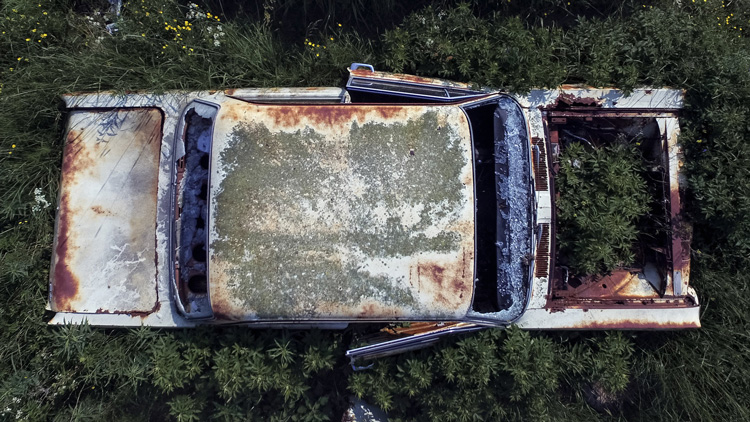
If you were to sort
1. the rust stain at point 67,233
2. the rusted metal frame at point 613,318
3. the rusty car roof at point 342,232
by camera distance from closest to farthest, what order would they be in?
the rusty car roof at point 342,232 < the rusted metal frame at point 613,318 < the rust stain at point 67,233

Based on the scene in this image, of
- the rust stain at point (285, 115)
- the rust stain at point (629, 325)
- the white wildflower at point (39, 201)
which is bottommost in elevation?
the rust stain at point (629, 325)

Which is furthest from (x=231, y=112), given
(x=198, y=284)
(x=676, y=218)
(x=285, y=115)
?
(x=676, y=218)

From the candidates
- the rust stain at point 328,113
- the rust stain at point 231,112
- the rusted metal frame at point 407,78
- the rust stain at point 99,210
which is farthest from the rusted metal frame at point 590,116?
the rust stain at point 99,210

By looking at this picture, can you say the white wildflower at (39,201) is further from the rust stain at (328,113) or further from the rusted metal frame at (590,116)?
the rusted metal frame at (590,116)

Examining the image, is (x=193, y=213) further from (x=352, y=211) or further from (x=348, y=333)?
(x=348, y=333)

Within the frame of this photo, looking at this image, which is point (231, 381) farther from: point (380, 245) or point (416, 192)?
point (416, 192)

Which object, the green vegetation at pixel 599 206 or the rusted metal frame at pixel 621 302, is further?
the green vegetation at pixel 599 206
